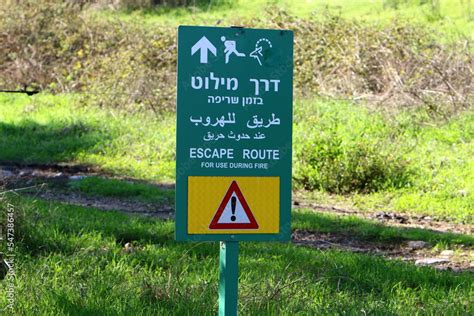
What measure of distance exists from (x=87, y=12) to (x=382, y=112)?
1065 cm

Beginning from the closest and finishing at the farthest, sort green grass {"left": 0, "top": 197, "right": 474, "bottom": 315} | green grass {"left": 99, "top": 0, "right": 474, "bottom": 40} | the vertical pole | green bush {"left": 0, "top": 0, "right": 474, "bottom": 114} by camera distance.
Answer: the vertical pole < green grass {"left": 0, "top": 197, "right": 474, "bottom": 315} < green bush {"left": 0, "top": 0, "right": 474, "bottom": 114} < green grass {"left": 99, "top": 0, "right": 474, "bottom": 40}

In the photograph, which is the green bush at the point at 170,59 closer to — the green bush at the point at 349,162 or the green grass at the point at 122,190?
the green bush at the point at 349,162

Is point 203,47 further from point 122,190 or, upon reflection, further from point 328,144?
point 328,144

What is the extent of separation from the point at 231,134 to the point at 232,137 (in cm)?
1

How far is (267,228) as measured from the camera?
3941mm

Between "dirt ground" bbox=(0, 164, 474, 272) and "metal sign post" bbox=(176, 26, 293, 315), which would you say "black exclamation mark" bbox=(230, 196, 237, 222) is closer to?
"metal sign post" bbox=(176, 26, 293, 315)

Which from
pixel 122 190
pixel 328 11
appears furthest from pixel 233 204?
pixel 328 11

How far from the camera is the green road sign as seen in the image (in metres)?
3.88

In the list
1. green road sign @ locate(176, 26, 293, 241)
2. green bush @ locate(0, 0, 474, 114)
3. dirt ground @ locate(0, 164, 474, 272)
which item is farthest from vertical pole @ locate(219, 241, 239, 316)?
green bush @ locate(0, 0, 474, 114)

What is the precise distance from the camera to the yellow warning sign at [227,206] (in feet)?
12.7

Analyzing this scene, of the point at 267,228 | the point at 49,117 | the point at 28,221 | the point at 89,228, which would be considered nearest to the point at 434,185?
the point at 89,228

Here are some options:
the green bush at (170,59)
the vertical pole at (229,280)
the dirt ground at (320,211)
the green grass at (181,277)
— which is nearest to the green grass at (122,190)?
the dirt ground at (320,211)

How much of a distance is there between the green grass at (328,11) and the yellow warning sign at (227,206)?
1371 cm

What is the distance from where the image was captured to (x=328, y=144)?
11.2 m
